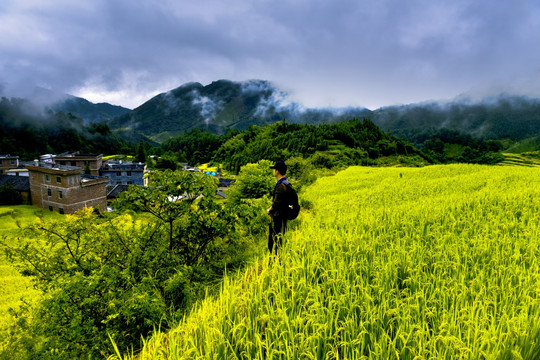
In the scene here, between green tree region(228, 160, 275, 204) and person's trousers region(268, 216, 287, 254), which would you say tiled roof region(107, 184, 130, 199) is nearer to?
green tree region(228, 160, 275, 204)

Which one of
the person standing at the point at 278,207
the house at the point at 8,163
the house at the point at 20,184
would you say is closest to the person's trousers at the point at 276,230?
the person standing at the point at 278,207

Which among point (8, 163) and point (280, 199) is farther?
point (8, 163)

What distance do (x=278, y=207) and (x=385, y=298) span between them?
9.23ft

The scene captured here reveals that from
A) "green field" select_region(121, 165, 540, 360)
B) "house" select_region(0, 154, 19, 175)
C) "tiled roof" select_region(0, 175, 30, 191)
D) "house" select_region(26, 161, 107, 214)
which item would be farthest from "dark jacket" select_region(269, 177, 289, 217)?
"house" select_region(0, 154, 19, 175)

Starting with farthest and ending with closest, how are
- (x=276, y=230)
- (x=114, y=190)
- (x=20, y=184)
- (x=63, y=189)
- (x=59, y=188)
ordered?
(x=114, y=190)
(x=20, y=184)
(x=59, y=188)
(x=63, y=189)
(x=276, y=230)

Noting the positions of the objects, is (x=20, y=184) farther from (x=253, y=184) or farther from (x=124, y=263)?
(x=124, y=263)

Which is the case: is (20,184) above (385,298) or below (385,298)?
below

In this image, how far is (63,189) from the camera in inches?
1944

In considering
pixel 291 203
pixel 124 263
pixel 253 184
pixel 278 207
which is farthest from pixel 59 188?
pixel 291 203

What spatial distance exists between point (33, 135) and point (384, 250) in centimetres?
14087

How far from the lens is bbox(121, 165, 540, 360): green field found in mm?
2670

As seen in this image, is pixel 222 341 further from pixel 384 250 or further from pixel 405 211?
pixel 405 211

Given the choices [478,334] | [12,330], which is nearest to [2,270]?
[12,330]

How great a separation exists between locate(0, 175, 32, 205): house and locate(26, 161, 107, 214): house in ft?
6.40
